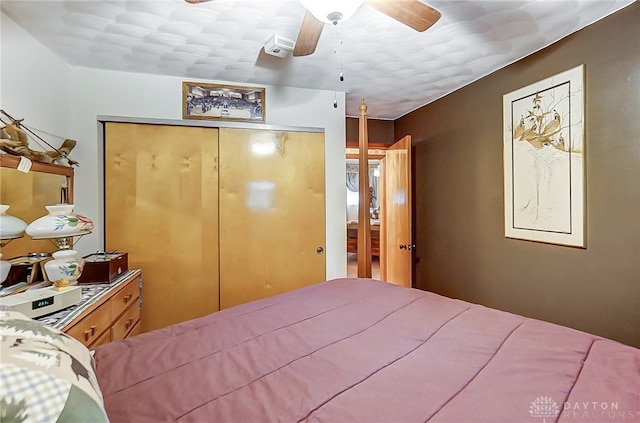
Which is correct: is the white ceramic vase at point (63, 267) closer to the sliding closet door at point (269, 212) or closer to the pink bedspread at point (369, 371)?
the pink bedspread at point (369, 371)

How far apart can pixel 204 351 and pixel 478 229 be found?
8.07ft

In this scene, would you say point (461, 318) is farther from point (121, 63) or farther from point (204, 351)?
point (121, 63)

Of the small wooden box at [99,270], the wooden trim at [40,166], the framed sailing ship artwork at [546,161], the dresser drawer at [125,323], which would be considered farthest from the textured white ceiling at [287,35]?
the dresser drawer at [125,323]

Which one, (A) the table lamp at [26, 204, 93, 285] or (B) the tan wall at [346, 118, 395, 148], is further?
(B) the tan wall at [346, 118, 395, 148]

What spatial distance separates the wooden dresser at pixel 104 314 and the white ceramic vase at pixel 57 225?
35 centimetres

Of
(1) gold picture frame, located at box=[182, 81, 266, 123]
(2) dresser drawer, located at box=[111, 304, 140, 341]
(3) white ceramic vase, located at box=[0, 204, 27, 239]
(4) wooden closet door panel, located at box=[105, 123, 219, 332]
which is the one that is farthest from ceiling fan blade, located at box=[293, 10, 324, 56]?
(2) dresser drawer, located at box=[111, 304, 140, 341]

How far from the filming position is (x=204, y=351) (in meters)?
1.04

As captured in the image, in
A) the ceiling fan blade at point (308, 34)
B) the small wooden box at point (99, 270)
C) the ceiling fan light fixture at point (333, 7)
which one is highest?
the ceiling fan blade at point (308, 34)

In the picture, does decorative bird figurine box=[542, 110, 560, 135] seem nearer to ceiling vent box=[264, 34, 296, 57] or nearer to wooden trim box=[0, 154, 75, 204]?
ceiling vent box=[264, 34, 296, 57]

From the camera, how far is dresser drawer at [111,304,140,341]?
182 centimetres

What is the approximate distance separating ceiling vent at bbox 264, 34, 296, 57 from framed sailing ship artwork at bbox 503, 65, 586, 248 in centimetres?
171

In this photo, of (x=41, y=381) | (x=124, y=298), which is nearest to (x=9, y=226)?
(x=124, y=298)

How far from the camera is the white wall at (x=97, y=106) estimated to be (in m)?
1.80

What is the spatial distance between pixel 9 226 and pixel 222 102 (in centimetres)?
170
